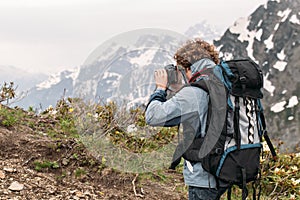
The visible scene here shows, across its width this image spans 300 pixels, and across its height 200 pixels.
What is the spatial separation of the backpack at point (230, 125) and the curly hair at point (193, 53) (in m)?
0.20

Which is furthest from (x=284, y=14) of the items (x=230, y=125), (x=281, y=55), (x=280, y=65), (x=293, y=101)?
(x=230, y=125)

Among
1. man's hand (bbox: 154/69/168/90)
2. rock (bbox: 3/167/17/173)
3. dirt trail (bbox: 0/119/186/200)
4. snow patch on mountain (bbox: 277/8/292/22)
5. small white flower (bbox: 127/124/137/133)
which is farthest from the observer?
snow patch on mountain (bbox: 277/8/292/22)

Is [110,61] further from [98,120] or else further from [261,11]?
[261,11]

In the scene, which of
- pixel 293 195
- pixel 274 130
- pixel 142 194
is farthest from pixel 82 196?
pixel 274 130

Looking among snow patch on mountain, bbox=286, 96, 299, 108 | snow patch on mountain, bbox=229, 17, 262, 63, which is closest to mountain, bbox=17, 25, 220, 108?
snow patch on mountain, bbox=286, 96, 299, 108

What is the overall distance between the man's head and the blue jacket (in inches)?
4.4

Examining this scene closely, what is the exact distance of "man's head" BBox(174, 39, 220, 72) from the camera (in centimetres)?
359

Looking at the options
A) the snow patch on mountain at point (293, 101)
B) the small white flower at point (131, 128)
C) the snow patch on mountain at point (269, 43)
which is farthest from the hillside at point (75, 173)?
the snow patch on mountain at point (269, 43)

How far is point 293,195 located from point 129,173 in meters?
2.45

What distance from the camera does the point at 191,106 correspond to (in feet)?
10.7

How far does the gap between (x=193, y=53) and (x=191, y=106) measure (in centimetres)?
57

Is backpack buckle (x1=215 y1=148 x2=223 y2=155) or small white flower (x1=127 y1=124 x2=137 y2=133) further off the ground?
backpack buckle (x1=215 y1=148 x2=223 y2=155)

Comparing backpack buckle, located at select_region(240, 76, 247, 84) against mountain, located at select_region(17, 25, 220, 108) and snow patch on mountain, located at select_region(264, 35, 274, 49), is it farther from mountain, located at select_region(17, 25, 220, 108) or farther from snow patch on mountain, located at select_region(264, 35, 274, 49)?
snow patch on mountain, located at select_region(264, 35, 274, 49)

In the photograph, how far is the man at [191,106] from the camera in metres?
3.28
